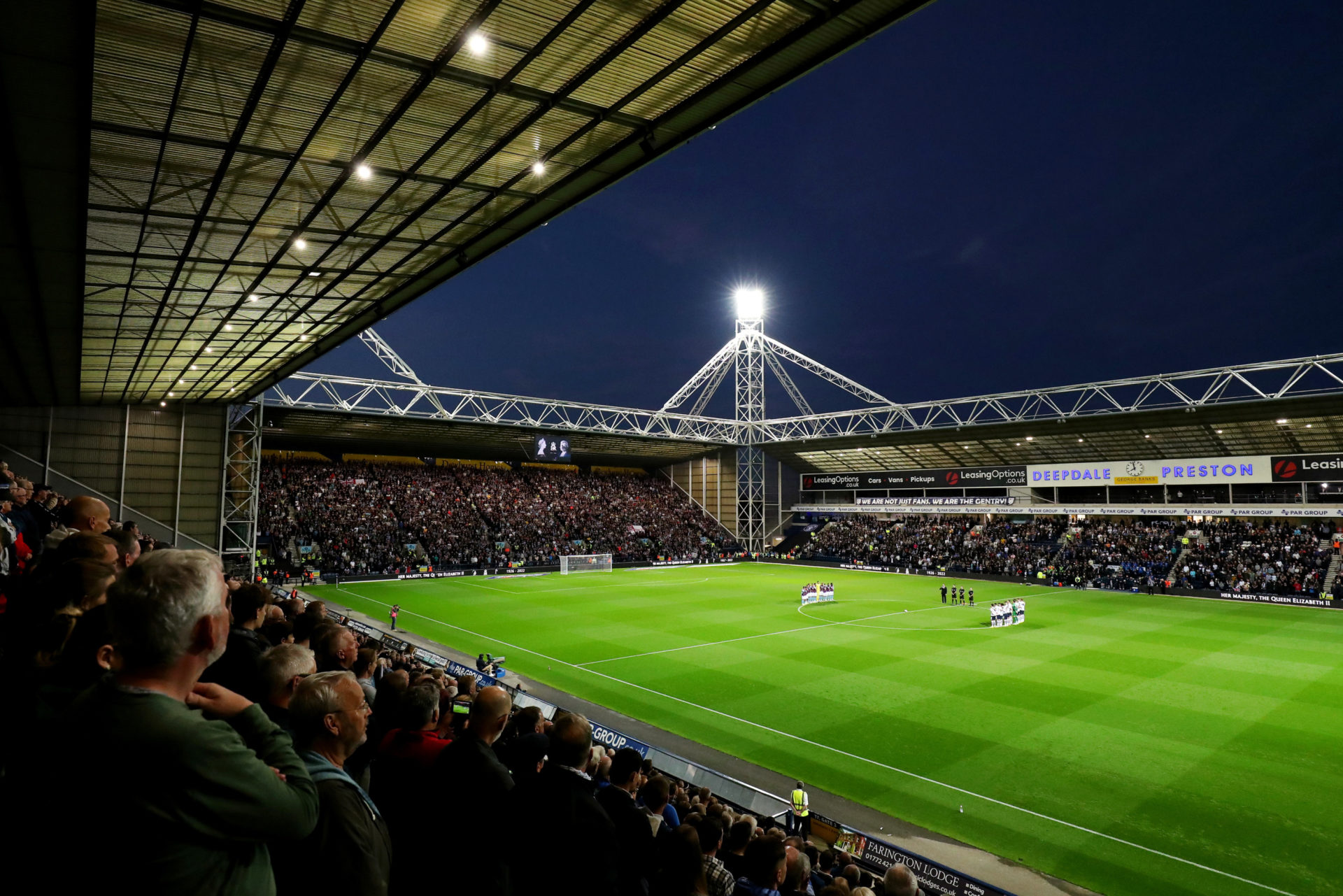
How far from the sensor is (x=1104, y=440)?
4866cm

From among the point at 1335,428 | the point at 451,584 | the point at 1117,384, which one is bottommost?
the point at 451,584

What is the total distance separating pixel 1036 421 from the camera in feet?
153

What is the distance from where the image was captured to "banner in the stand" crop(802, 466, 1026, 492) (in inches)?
2110

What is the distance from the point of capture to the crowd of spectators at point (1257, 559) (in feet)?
125

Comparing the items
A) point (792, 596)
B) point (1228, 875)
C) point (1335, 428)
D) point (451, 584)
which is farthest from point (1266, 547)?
point (451, 584)

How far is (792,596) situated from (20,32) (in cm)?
3457

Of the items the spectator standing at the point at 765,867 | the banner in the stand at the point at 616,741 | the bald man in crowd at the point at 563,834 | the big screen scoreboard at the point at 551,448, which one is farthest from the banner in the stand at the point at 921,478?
the bald man in crowd at the point at 563,834

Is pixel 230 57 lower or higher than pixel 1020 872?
higher

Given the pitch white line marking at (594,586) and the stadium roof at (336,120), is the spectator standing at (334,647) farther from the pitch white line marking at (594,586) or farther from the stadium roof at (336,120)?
the pitch white line marking at (594,586)

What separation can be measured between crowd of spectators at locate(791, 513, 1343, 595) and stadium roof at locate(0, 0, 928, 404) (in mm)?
42354

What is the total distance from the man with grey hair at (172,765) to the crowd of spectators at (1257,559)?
159 ft

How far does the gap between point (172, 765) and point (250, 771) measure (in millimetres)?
174

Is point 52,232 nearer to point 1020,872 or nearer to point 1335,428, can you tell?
point 1020,872

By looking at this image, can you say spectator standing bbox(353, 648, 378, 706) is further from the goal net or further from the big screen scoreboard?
the big screen scoreboard
